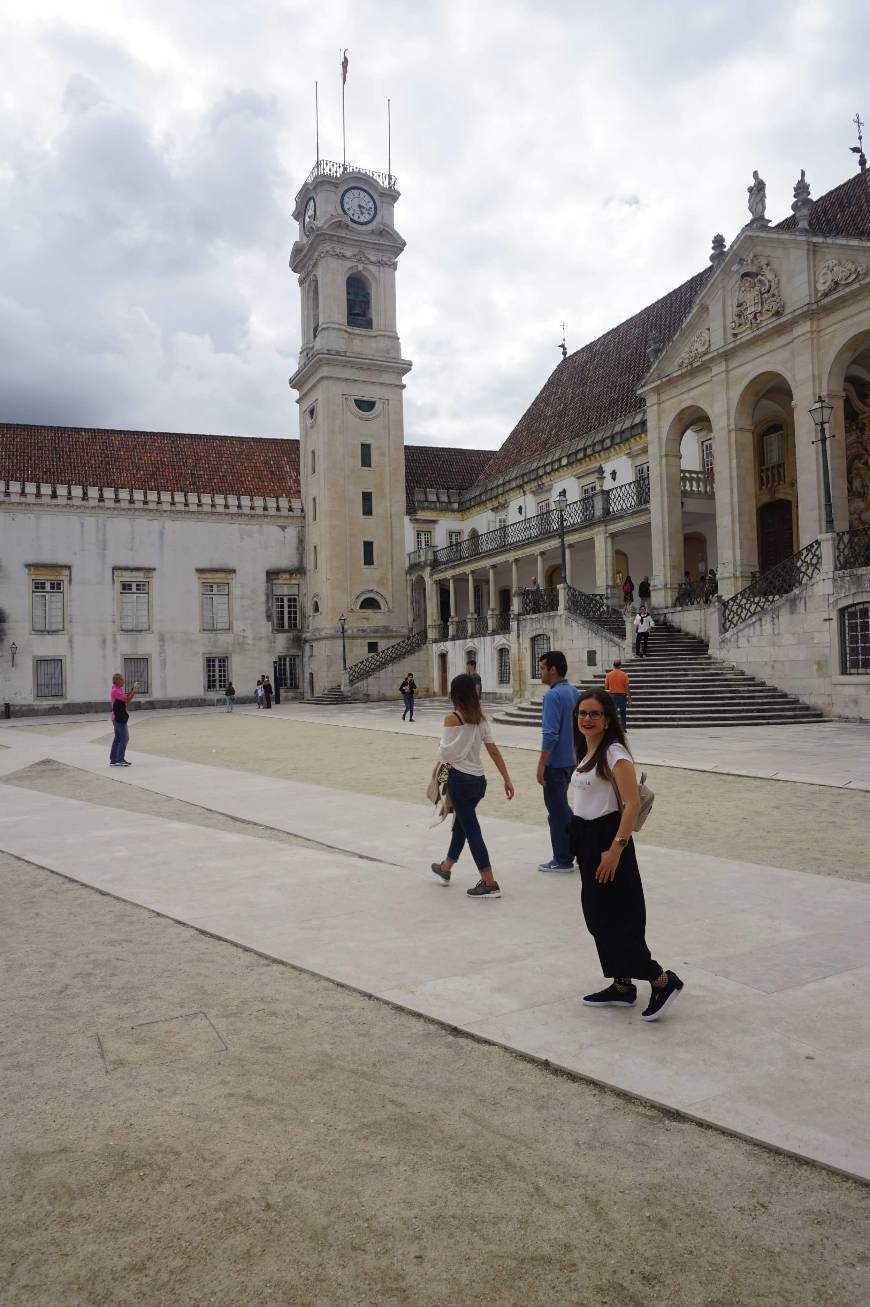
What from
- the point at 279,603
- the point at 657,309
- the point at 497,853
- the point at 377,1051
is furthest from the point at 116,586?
the point at 377,1051

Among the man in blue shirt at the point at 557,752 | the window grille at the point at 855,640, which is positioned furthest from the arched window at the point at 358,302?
the man in blue shirt at the point at 557,752

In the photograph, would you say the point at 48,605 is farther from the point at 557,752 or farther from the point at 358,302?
the point at 557,752

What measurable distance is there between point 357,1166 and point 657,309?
4050cm

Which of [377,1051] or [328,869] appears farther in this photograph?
[328,869]

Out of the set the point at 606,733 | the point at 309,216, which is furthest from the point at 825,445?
the point at 309,216

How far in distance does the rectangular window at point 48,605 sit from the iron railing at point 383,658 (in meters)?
14.2

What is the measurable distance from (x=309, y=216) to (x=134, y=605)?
72.9 ft

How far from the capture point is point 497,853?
805 cm

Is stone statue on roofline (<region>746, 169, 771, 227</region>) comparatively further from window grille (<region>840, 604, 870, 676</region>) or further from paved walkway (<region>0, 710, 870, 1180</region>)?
paved walkway (<region>0, 710, 870, 1180</region>)

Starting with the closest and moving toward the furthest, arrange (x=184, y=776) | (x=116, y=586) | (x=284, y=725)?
1. (x=184, y=776)
2. (x=284, y=725)
3. (x=116, y=586)

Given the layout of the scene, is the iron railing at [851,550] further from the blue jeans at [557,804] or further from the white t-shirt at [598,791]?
the white t-shirt at [598,791]

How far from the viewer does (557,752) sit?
292 inches

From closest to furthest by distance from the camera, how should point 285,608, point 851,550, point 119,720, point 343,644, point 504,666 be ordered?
point 119,720
point 851,550
point 504,666
point 343,644
point 285,608

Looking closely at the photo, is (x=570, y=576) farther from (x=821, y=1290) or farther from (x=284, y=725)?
(x=821, y=1290)
